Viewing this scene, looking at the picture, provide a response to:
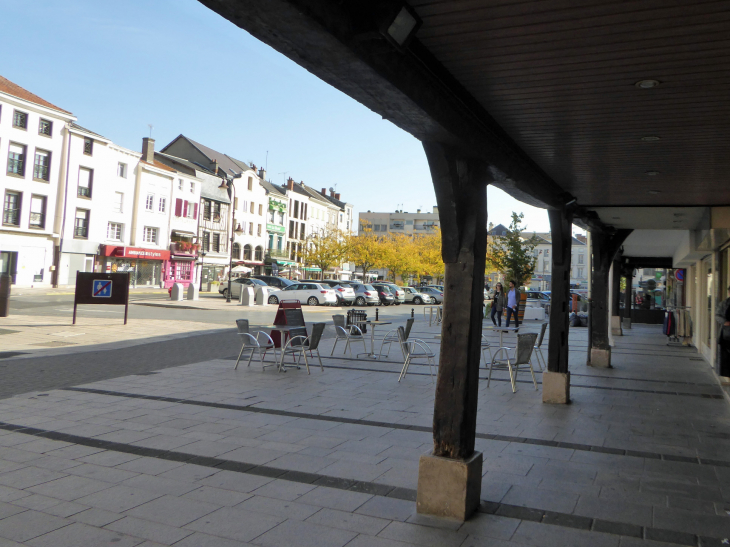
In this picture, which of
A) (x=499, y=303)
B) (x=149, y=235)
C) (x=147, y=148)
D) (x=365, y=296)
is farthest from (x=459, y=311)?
(x=147, y=148)

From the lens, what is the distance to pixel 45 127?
36812 millimetres

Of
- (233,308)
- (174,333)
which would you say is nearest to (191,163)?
(233,308)

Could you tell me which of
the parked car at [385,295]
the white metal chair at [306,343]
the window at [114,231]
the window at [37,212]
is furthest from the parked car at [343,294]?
the white metal chair at [306,343]

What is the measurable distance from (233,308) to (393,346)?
14273mm

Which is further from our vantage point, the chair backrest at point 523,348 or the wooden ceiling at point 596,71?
the chair backrest at point 523,348

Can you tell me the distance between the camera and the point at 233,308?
89.7 feet

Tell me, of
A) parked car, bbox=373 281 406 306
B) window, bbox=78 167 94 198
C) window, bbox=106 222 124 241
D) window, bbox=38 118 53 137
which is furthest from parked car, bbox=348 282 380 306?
window, bbox=38 118 53 137

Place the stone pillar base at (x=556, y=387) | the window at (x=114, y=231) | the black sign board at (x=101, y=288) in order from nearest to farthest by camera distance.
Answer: the stone pillar base at (x=556, y=387) < the black sign board at (x=101, y=288) < the window at (x=114, y=231)

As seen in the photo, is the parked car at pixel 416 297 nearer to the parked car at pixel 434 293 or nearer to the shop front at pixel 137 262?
the parked car at pixel 434 293

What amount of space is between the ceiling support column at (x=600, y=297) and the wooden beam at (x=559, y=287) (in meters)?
3.90

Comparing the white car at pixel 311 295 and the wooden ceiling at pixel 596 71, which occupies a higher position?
the wooden ceiling at pixel 596 71

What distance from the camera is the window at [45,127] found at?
36375 millimetres

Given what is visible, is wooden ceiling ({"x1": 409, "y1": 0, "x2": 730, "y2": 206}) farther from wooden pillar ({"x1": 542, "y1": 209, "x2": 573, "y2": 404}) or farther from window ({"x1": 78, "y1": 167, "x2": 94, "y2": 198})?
window ({"x1": 78, "y1": 167, "x2": 94, "y2": 198})

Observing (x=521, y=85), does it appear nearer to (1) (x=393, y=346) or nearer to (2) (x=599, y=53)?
(2) (x=599, y=53)
